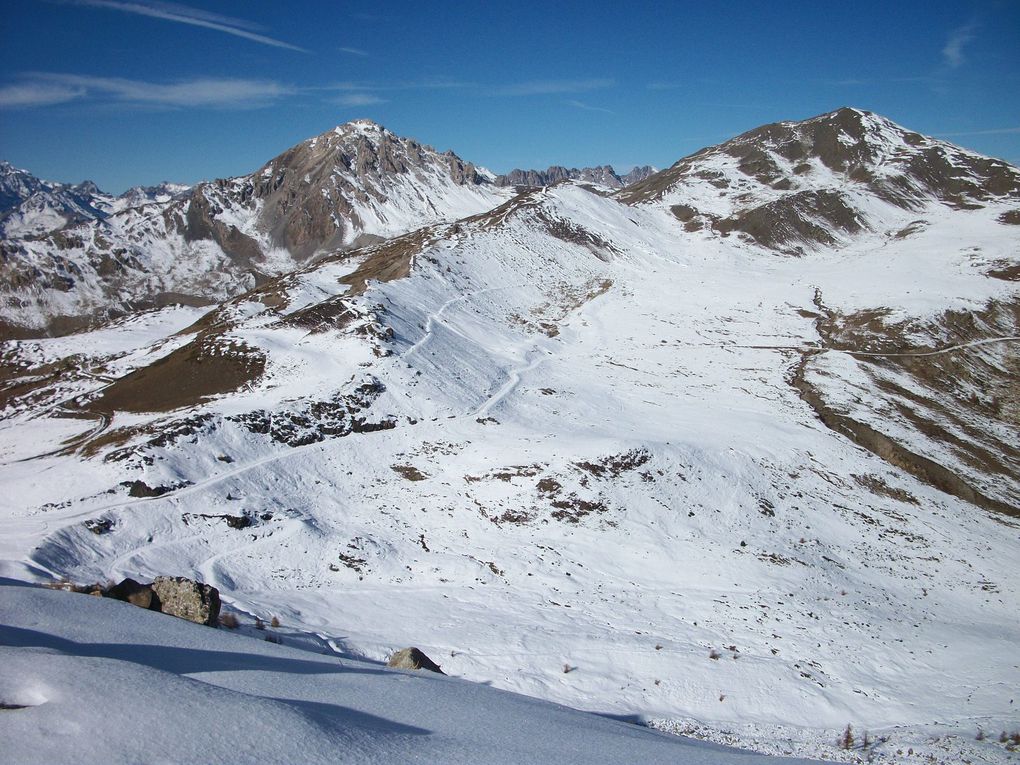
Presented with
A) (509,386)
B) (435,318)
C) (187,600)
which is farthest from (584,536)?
(435,318)

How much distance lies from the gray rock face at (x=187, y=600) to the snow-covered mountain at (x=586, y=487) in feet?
18.7

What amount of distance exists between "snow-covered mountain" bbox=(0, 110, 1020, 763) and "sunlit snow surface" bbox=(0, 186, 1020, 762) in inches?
6.2

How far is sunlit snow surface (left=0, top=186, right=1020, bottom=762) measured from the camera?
17.3 meters

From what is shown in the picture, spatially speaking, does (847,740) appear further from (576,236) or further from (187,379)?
(576,236)

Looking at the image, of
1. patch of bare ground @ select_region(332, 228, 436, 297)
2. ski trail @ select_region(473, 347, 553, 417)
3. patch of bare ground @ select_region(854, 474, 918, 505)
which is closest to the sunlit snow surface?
patch of bare ground @ select_region(854, 474, 918, 505)

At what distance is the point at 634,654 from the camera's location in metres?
18.0

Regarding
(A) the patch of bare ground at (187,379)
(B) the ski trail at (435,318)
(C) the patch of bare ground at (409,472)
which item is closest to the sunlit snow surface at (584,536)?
(C) the patch of bare ground at (409,472)

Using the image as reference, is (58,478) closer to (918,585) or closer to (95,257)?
(918,585)

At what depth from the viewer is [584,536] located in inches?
1089

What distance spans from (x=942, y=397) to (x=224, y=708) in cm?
6194

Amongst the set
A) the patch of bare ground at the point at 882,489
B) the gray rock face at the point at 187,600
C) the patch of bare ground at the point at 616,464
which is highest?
the patch of bare ground at the point at 882,489

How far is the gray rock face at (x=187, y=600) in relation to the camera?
10.9 meters

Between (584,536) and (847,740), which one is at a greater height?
(584,536)

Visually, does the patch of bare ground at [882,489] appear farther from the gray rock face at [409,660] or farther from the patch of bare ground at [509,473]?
the gray rock face at [409,660]
